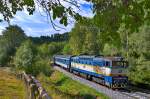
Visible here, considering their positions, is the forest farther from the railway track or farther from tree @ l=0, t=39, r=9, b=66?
the railway track

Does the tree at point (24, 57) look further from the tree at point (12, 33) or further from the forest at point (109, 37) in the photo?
the tree at point (12, 33)

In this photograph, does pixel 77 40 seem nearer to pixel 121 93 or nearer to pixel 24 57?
pixel 24 57

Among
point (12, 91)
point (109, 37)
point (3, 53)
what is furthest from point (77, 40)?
point (109, 37)

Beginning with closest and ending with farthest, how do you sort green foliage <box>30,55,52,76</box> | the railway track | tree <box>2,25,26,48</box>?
tree <box>2,25,26,48</box>, the railway track, green foliage <box>30,55,52,76</box>

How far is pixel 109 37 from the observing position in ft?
22.9

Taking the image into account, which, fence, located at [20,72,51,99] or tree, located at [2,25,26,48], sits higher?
tree, located at [2,25,26,48]

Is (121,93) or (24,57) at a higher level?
(24,57)

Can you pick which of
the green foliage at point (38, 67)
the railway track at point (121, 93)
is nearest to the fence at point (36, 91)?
the railway track at point (121, 93)

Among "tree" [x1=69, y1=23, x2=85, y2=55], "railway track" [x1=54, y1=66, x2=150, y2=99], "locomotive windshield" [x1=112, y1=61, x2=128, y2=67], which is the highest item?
"tree" [x1=69, y1=23, x2=85, y2=55]

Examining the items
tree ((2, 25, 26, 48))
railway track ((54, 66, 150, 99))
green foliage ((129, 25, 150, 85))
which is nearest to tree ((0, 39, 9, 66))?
railway track ((54, 66, 150, 99))

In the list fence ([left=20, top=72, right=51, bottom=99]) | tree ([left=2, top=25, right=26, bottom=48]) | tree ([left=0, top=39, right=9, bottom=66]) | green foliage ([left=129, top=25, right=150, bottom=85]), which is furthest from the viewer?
tree ([left=0, top=39, right=9, bottom=66])

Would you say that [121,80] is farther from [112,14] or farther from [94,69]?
[112,14]

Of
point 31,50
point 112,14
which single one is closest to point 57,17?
point 112,14

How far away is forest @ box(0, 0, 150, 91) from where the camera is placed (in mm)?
6562
